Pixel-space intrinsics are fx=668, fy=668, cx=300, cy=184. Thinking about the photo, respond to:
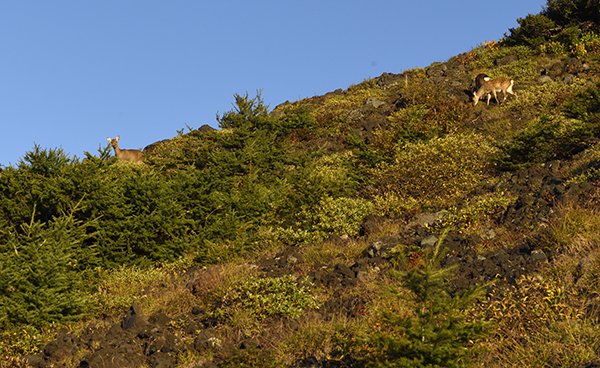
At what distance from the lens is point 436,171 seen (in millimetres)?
A: 18500

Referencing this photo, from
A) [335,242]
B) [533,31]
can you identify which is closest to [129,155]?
[335,242]

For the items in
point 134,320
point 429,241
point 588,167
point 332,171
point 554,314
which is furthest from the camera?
point 332,171

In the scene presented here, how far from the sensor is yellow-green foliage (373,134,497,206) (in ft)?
59.1

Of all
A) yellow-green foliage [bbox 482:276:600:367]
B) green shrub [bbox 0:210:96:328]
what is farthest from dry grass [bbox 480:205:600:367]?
green shrub [bbox 0:210:96:328]

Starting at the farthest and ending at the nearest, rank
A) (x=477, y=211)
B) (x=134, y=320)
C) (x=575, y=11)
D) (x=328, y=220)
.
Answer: (x=575, y=11) < (x=328, y=220) < (x=477, y=211) < (x=134, y=320)

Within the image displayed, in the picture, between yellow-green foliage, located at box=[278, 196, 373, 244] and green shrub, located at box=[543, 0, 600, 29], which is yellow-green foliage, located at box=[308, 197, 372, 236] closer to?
yellow-green foliage, located at box=[278, 196, 373, 244]

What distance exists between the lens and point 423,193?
1806cm

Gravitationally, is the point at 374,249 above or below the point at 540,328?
above

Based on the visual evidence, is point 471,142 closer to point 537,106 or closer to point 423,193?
point 423,193

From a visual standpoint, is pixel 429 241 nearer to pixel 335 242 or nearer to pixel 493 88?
pixel 335 242

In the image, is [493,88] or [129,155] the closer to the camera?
[493,88]

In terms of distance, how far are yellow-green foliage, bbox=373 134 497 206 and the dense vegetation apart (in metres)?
0.06

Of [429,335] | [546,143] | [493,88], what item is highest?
[493,88]

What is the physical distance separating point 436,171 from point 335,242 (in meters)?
4.75
